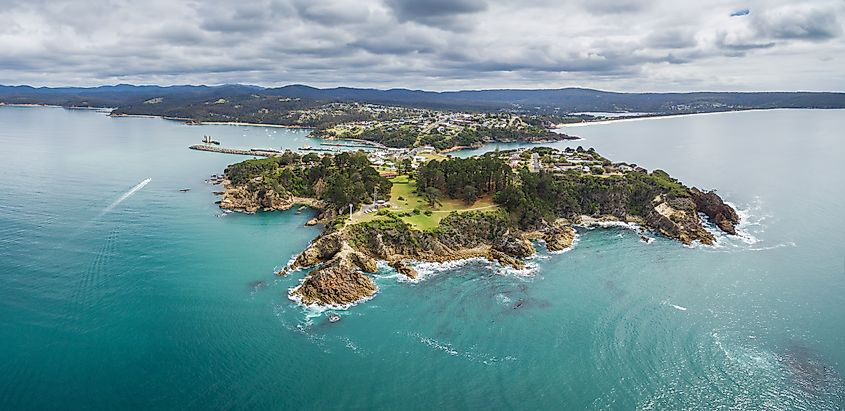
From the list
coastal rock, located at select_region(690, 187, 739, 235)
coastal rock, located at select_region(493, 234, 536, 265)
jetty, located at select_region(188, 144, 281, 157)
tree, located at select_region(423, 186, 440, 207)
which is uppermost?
jetty, located at select_region(188, 144, 281, 157)

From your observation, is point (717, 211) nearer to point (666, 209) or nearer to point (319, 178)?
point (666, 209)

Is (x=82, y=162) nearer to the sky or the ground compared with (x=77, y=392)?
nearer to the sky

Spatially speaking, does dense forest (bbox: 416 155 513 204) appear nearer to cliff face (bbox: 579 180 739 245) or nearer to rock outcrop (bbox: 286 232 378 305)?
cliff face (bbox: 579 180 739 245)

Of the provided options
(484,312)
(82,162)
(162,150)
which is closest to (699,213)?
(484,312)

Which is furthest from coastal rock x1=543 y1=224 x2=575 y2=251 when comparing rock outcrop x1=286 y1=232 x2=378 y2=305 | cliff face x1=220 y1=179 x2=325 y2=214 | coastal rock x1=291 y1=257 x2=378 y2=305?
cliff face x1=220 y1=179 x2=325 y2=214

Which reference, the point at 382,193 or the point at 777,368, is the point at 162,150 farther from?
the point at 777,368

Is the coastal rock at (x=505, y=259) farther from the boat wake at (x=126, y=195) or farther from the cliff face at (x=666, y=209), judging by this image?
the boat wake at (x=126, y=195)
